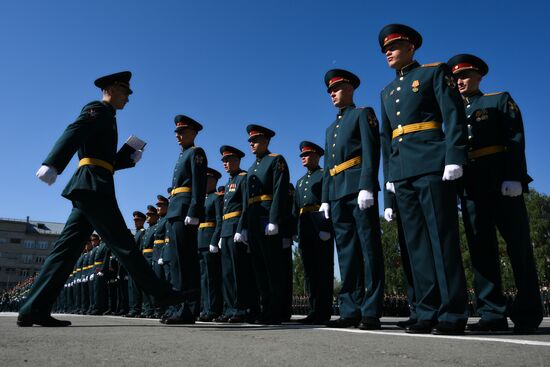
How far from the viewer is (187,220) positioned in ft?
19.8

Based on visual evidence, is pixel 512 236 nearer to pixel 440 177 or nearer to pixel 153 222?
pixel 440 177

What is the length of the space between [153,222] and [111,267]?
90.6 inches

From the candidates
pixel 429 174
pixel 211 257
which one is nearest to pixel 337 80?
pixel 429 174

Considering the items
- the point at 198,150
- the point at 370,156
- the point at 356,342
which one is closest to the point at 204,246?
the point at 198,150

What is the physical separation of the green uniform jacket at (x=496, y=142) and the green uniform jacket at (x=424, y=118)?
2.33ft

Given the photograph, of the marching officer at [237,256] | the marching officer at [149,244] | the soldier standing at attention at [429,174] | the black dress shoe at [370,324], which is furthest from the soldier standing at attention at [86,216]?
the marching officer at [149,244]

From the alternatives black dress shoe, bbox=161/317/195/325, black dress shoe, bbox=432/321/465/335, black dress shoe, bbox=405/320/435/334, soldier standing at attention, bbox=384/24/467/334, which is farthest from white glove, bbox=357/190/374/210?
black dress shoe, bbox=161/317/195/325

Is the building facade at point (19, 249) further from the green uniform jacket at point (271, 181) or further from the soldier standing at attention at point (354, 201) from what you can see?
the soldier standing at attention at point (354, 201)

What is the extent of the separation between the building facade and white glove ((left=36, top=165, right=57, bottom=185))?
90.7m

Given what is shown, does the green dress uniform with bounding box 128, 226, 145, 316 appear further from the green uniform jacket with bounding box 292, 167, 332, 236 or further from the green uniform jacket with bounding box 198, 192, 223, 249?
the green uniform jacket with bounding box 292, 167, 332, 236

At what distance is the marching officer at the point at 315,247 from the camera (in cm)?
671

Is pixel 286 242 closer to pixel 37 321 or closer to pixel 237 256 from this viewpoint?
pixel 237 256

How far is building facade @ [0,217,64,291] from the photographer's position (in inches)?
3435

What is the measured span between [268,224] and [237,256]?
119 centimetres
